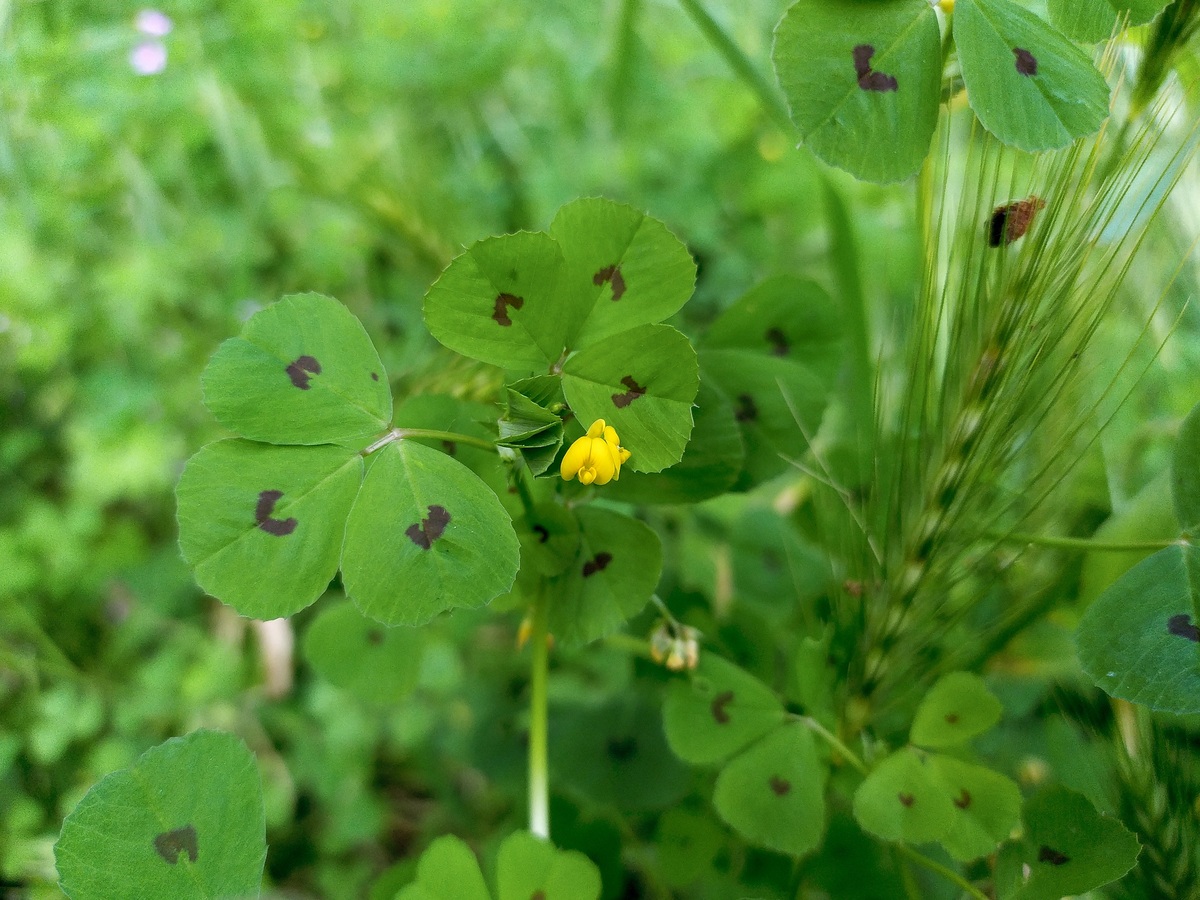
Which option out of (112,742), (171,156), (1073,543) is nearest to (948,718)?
(1073,543)

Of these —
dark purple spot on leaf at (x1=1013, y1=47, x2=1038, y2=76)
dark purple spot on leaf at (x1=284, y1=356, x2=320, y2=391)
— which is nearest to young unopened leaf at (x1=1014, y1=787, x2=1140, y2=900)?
dark purple spot on leaf at (x1=1013, y1=47, x2=1038, y2=76)

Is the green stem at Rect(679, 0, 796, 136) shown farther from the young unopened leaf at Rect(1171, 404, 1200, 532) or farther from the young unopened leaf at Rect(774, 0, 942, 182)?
the young unopened leaf at Rect(1171, 404, 1200, 532)

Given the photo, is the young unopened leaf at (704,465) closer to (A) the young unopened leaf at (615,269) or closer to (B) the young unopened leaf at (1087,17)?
(A) the young unopened leaf at (615,269)

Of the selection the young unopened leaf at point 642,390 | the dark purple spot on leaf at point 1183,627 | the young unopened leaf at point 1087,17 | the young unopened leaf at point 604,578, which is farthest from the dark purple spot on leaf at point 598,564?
the young unopened leaf at point 1087,17

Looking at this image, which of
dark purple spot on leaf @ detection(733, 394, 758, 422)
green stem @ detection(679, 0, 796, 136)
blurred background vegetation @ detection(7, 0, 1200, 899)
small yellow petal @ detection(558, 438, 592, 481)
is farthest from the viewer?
blurred background vegetation @ detection(7, 0, 1200, 899)

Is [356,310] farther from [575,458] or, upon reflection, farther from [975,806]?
[975,806]

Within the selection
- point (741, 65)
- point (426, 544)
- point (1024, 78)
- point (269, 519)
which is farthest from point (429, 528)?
point (741, 65)
